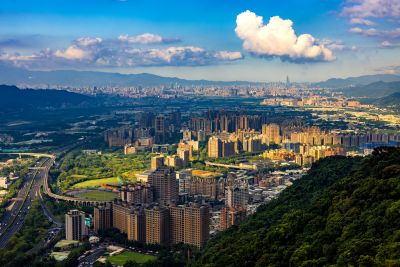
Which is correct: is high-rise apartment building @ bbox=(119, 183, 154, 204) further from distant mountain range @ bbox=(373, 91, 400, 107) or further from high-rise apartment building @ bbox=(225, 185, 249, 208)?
distant mountain range @ bbox=(373, 91, 400, 107)

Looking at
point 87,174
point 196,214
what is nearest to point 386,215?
point 196,214

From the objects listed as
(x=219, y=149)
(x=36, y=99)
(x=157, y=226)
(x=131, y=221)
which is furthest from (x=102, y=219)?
(x=36, y=99)

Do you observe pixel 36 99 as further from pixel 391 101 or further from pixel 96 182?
pixel 96 182

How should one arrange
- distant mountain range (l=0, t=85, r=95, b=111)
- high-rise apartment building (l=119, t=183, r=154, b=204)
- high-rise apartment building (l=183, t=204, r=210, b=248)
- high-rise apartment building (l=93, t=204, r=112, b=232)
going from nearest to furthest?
high-rise apartment building (l=183, t=204, r=210, b=248), high-rise apartment building (l=93, t=204, r=112, b=232), high-rise apartment building (l=119, t=183, r=154, b=204), distant mountain range (l=0, t=85, r=95, b=111)

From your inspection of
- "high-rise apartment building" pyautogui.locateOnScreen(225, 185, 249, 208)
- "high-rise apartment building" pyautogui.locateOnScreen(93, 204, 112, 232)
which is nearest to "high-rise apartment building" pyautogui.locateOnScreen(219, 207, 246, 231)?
"high-rise apartment building" pyautogui.locateOnScreen(225, 185, 249, 208)

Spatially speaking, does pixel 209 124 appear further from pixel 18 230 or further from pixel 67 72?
pixel 67 72
